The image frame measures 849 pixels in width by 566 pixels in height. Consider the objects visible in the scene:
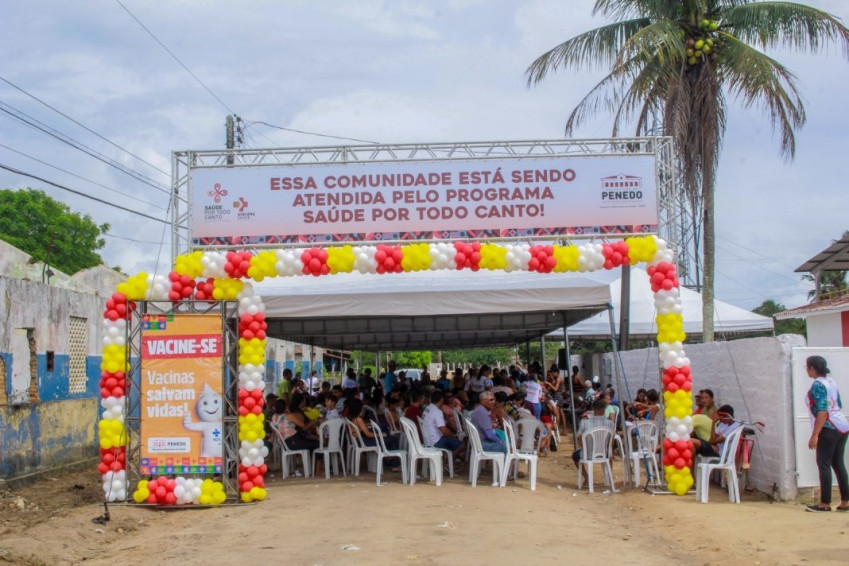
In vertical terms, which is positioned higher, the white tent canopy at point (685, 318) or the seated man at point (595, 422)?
the white tent canopy at point (685, 318)

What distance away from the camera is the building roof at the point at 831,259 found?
24.0m

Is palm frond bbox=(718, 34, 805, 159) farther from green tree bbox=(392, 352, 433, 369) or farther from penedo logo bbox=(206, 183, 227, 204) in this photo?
green tree bbox=(392, 352, 433, 369)

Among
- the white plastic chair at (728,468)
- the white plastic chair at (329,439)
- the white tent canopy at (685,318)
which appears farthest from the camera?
the white tent canopy at (685,318)

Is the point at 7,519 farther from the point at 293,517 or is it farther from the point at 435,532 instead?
the point at 435,532

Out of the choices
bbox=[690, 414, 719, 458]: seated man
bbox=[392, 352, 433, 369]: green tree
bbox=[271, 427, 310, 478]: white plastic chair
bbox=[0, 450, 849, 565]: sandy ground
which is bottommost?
bbox=[0, 450, 849, 565]: sandy ground

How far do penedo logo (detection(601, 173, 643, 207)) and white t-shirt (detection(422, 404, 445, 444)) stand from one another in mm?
3523

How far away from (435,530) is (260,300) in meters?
3.68

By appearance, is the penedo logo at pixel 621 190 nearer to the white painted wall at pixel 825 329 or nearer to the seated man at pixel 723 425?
the seated man at pixel 723 425

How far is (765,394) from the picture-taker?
9.48 meters

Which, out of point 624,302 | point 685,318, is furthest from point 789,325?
point 624,302

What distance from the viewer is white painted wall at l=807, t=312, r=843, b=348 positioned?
25.8 meters

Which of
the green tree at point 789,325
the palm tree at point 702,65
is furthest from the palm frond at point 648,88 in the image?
the green tree at point 789,325

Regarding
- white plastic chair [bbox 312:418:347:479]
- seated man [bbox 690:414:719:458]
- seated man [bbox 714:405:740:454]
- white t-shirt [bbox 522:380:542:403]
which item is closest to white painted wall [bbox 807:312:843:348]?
white t-shirt [bbox 522:380:542:403]

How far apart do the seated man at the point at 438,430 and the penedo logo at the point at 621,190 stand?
11.4 ft
